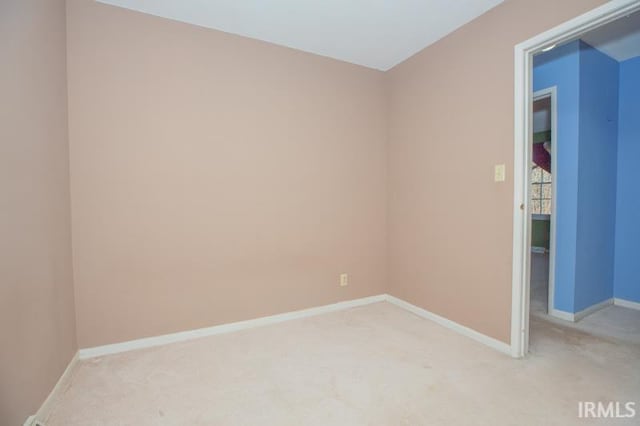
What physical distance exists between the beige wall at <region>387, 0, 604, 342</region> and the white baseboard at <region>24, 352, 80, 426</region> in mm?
2808

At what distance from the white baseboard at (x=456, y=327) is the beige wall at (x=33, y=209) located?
9.22 ft

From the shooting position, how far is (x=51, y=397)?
5.39 ft

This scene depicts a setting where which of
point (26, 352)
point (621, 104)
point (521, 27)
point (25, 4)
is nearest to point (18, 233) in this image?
point (26, 352)

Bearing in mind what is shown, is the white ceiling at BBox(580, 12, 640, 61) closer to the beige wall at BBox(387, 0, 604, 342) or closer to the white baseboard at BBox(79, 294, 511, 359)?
the beige wall at BBox(387, 0, 604, 342)

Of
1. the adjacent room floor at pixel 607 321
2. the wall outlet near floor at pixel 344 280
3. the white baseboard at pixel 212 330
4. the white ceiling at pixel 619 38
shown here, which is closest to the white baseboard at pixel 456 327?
the white baseboard at pixel 212 330

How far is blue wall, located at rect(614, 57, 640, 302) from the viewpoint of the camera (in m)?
3.03

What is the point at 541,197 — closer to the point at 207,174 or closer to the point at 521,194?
the point at 521,194

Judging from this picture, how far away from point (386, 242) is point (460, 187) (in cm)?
110

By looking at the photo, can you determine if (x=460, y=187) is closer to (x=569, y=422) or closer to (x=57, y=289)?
(x=569, y=422)

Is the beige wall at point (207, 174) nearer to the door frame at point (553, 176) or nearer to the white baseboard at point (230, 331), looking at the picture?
the white baseboard at point (230, 331)

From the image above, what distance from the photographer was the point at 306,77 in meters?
2.87

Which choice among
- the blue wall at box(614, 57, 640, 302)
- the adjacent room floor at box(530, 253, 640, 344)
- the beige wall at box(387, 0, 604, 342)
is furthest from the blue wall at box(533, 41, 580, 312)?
the beige wall at box(387, 0, 604, 342)

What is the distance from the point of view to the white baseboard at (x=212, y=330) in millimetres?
2192

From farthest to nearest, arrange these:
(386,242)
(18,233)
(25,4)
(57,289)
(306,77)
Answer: (386,242) < (306,77) < (57,289) < (25,4) < (18,233)
